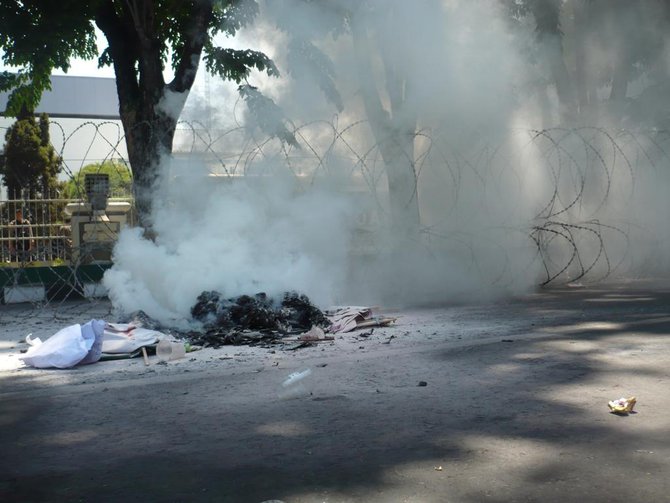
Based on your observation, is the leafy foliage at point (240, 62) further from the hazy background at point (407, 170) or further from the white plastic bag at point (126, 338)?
the white plastic bag at point (126, 338)

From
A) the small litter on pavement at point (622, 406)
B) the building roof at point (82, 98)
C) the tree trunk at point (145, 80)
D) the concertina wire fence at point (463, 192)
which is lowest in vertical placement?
the small litter on pavement at point (622, 406)

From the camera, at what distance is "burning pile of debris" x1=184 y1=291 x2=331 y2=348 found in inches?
309

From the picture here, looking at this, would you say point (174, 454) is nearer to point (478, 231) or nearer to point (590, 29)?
point (478, 231)

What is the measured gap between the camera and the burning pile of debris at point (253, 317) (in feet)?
25.7

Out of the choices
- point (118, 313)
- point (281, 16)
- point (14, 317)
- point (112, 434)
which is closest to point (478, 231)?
point (281, 16)

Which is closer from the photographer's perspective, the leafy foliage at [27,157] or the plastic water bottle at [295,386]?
the plastic water bottle at [295,386]

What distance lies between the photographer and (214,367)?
21.8 ft

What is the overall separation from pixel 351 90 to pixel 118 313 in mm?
5784

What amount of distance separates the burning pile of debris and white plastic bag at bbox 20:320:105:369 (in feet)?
3.27

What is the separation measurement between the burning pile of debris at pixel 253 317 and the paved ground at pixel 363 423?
50cm

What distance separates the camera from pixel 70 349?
6859mm

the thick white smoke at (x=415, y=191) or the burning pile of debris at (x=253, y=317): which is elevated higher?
the thick white smoke at (x=415, y=191)

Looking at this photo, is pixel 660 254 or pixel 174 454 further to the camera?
pixel 660 254

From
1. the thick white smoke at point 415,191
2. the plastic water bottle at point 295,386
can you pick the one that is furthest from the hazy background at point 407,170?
the plastic water bottle at point 295,386
